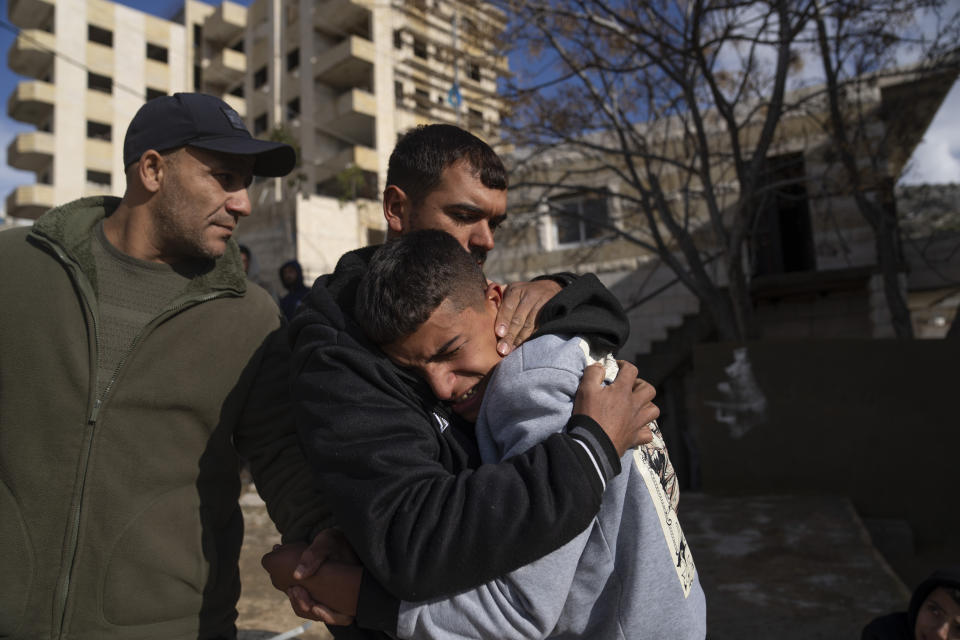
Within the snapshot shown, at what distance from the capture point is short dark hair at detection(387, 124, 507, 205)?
1.80m

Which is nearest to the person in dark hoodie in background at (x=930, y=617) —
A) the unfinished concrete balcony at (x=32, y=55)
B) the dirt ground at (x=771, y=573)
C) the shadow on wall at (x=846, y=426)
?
the dirt ground at (x=771, y=573)

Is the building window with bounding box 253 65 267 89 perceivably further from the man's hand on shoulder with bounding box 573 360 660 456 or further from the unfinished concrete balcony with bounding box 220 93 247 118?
the man's hand on shoulder with bounding box 573 360 660 456

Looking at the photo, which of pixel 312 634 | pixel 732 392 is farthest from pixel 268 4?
pixel 312 634

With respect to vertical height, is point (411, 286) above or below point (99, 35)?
below

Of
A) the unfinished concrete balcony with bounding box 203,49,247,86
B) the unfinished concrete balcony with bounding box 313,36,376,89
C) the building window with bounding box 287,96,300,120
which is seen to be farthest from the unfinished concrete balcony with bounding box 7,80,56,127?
the unfinished concrete balcony with bounding box 313,36,376,89

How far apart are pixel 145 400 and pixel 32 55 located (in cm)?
4045

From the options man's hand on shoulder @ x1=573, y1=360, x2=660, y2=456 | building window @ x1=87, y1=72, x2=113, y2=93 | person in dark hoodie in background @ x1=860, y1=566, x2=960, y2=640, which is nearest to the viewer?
man's hand on shoulder @ x1=573, y1=360, x2=660, y2=456

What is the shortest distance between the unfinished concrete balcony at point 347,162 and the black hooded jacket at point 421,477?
24.2 m

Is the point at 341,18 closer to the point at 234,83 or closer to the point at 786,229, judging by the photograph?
the point at 234,83

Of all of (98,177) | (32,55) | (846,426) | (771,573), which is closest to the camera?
(771,573)

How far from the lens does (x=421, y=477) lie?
1.18 meters

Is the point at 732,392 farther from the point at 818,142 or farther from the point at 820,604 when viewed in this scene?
the point at 818,142

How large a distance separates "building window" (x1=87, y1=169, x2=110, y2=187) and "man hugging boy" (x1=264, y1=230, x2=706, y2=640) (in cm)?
3734

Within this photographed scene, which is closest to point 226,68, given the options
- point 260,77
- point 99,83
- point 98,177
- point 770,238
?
point 260,77
